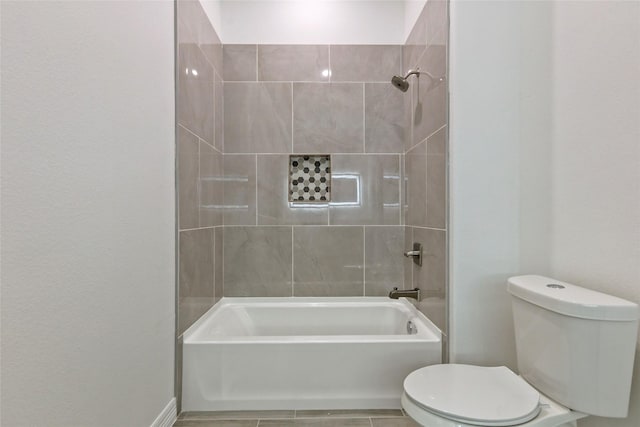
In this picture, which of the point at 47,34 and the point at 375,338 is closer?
the point at 47,34

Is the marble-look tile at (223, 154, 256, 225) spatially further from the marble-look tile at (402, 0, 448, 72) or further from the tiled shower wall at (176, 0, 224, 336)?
the marble-look tile at (402, 0, 448, 72)

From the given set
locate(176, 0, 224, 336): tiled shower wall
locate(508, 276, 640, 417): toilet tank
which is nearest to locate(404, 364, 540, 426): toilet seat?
locate(508, 276, 640, 417): toilet tank

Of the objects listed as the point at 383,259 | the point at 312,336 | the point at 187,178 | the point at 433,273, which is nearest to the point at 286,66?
the point at 187,178

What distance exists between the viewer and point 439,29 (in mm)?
1865

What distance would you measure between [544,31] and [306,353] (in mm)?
1893

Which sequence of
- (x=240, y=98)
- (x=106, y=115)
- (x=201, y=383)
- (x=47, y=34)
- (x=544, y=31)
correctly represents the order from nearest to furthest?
(x=47, y=34), (x=106, y=115), (x=544, y=31), (x=201, y=383), (x=240, y=98)

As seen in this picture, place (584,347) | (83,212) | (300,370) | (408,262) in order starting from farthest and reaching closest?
(408,262)
(300,370)
(584,347)
(83,212)

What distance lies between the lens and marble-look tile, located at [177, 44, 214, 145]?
1825 mm

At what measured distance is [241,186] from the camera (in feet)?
8.50

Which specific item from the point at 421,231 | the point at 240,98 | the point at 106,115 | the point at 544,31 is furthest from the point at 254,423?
the point at 544,31

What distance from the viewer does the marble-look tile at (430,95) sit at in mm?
1818

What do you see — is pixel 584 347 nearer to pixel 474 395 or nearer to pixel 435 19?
pixel 474 395

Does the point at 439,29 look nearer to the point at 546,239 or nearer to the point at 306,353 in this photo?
the point at 546,239

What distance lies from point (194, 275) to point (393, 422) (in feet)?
4.11
